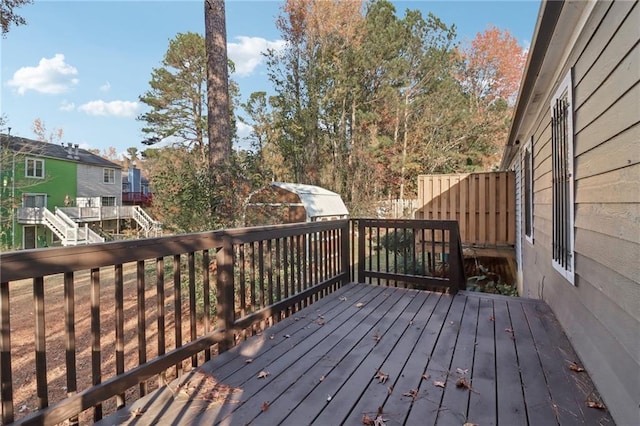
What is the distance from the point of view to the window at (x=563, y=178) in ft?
7.84

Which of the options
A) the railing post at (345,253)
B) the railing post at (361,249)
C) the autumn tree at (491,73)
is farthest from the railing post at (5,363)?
the autumn tree at (491,73)

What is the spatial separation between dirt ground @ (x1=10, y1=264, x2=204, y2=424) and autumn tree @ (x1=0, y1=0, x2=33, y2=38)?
522cm

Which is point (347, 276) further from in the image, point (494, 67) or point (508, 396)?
point (494, 67)

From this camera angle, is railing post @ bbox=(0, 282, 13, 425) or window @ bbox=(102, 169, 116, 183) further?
window @ bbox=(102, 169, 116, 183)

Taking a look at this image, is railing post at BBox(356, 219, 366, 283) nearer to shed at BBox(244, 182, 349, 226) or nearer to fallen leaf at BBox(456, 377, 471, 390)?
shed at BBox(244, 182, 349, 226)

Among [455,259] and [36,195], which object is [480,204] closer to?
[455,259]

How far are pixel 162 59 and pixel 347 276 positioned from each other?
1657 cm

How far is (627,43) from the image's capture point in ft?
4.74

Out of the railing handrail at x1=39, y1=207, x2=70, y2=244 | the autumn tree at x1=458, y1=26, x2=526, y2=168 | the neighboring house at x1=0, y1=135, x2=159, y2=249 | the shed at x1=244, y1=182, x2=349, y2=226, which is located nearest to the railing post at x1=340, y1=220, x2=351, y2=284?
the shed at x1=244, y1=182, x2=349, y2=226

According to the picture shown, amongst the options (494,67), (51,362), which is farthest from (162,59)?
(494,67)

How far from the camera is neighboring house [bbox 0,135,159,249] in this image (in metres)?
15.3

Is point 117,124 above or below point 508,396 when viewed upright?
above

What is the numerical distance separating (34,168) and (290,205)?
614 inches

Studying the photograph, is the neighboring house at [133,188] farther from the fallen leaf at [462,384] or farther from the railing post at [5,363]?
the fallen leaf at [462,384]
